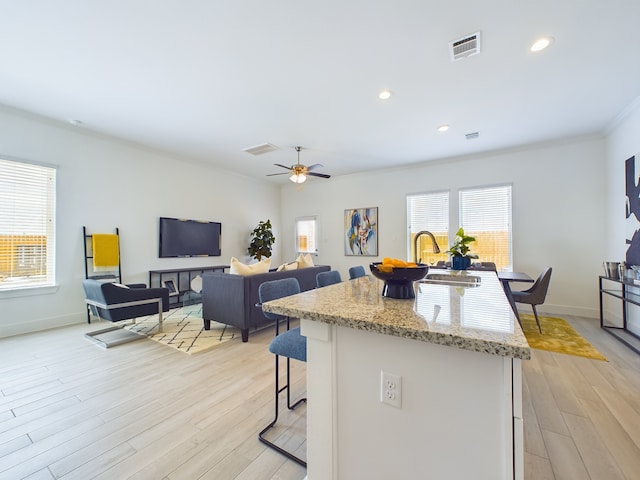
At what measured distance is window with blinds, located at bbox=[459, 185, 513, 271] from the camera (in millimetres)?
4695

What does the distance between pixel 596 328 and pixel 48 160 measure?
768 cm

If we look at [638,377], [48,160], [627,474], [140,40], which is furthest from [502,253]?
[48,160]

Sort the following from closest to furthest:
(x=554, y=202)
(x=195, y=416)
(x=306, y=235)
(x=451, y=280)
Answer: (x=195, y=416) → (x=451, y=280) → (x=554, y=202) → (x=306, y=235)

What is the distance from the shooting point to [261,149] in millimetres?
4656

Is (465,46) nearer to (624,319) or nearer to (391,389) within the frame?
(391,389)

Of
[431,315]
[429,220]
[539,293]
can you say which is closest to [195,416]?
[431,315]

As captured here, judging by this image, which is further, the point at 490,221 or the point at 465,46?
the point at 490,221

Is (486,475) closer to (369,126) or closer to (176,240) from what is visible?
(369,126)

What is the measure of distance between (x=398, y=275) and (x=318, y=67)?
2217mm

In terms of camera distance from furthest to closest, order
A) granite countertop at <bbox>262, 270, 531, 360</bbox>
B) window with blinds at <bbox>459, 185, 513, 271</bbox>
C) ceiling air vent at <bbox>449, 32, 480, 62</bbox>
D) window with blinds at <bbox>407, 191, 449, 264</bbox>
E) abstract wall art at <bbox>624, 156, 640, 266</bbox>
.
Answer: window with blinds at <bbox>407, 191, 449, 264</bbox> → window with blinds at <bbox>459, 185, 513, 271</bbox> → abstract wall art at <bbox>624, 156, 640, 266</bbox> → ceiling air vent at <bbox>449, 32, 480, 62</bbox> → granite countertop at <bbox>262, 270, 531, 360</bbox>

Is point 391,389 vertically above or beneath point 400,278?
beneath

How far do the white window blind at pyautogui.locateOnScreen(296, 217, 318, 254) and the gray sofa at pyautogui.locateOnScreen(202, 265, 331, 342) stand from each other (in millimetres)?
3243

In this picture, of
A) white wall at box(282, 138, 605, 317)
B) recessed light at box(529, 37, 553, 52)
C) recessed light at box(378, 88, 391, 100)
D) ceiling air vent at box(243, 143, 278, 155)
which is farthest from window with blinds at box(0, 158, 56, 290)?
white wall at box(282, 138, 605, 317)

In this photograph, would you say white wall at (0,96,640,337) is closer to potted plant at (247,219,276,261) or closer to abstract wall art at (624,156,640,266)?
abstract wall art at (624,156,640,266)
